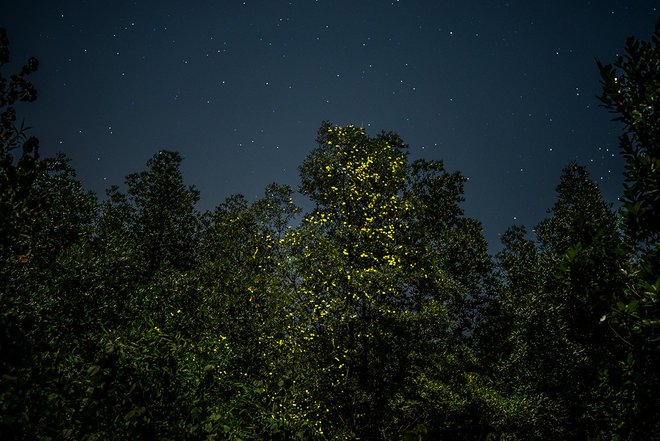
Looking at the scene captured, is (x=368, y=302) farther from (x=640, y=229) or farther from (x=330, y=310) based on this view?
(x=640, y=229)

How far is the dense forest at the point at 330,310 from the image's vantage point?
6070mm

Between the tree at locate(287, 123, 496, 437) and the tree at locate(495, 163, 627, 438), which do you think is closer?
the tree at locate(495, 163, 627, 438)

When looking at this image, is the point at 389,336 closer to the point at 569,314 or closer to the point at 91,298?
the point at 569,314

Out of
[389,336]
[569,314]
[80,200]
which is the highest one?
[80,200]

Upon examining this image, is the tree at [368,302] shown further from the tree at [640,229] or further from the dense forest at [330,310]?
the tree at [640,229]

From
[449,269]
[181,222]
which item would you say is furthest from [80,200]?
[449,269]

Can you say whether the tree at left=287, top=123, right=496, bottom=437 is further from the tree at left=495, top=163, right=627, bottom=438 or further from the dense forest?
the tree at left=495, top=163, right=627, bottom=438

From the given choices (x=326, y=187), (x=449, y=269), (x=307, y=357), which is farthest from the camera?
(x=449, y=269)

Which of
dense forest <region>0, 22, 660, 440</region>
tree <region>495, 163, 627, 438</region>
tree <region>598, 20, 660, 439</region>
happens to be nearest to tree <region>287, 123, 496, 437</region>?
dense forest <region>0, 22, 660, 440</region>

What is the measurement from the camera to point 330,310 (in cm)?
1656

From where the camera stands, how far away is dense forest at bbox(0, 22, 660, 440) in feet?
19.9

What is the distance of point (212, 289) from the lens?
805 inches

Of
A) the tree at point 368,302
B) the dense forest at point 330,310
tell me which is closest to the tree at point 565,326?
the dense forest at point 330,310

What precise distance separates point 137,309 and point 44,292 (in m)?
4.53
